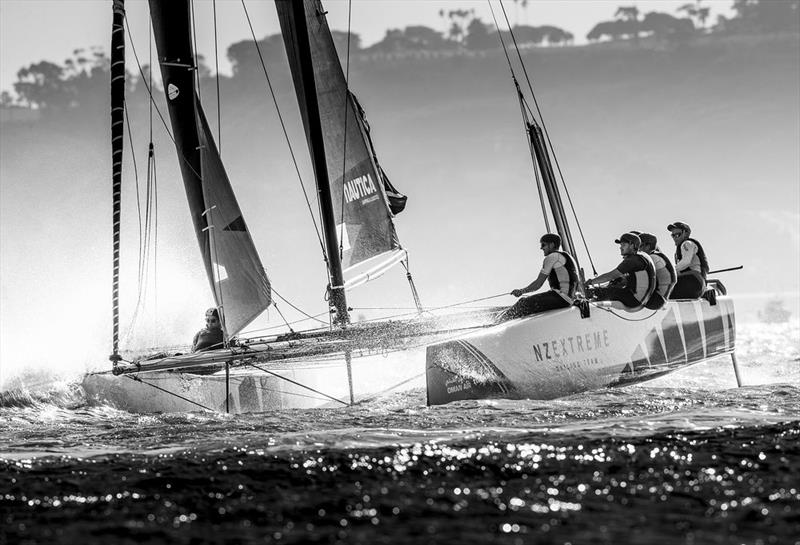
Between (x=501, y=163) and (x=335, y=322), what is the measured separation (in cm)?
12592

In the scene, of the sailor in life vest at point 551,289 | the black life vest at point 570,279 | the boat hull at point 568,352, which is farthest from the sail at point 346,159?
the boat hull at point 568,352

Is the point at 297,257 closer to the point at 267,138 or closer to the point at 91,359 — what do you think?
the point at 267,138

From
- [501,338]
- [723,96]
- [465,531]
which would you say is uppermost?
[723,96]

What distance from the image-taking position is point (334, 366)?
9156 mm

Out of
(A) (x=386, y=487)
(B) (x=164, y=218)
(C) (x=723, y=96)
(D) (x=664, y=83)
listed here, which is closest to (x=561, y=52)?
(D) (x=664, y=83)

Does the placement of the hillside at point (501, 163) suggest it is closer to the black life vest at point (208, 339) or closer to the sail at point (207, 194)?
the black life vest at point (208, 339)

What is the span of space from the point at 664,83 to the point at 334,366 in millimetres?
149510

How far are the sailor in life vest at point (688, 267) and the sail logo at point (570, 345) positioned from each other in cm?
179

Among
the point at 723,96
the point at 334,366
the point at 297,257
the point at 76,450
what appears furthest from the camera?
the point at 723,96

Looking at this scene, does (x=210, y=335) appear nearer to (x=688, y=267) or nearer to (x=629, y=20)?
(x=688, y=267)

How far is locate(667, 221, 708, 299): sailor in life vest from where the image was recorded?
29.1 feet

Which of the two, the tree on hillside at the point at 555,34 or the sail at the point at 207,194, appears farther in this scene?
the tree on hillside at the point at 555,34

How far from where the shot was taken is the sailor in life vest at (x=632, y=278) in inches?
308

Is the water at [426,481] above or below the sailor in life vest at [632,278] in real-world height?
below
